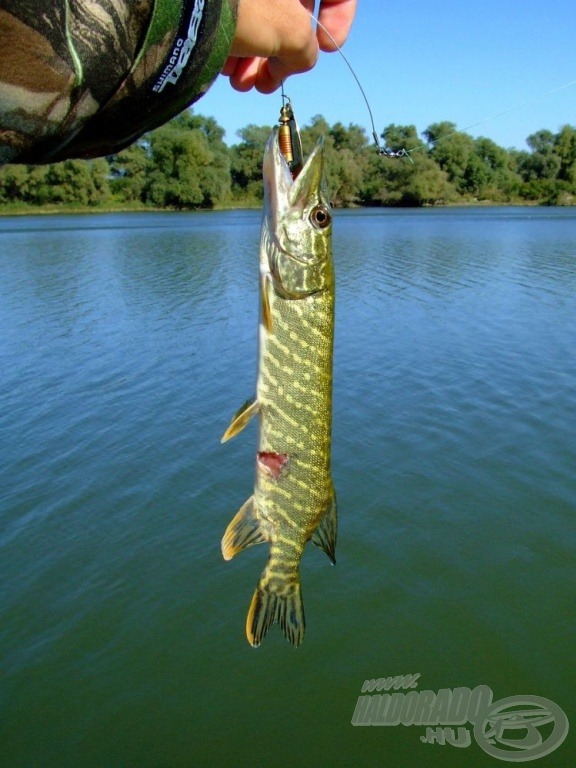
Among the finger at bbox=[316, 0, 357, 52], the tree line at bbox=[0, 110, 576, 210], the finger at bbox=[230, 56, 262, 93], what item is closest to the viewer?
the finger at bbox=[316, 0, 357, 52]

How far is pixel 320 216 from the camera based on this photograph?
275cm

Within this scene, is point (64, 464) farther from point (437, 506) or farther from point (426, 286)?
point (426, 286)

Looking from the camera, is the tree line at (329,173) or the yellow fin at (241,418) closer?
the yellow fin at (241,418)

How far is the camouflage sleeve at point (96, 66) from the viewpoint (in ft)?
3.43

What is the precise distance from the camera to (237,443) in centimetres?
966

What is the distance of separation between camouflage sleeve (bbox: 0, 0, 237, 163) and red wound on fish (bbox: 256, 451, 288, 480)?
6.05 ft

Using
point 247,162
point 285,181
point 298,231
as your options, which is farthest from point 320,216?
point 247,162

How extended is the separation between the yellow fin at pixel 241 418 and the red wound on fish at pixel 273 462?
0.21 m

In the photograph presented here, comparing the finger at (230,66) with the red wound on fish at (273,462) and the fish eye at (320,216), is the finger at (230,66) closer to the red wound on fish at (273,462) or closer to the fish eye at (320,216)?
the fish eye at (320,216)

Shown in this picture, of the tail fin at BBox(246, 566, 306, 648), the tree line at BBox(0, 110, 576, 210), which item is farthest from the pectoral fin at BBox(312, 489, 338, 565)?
the tree line at BBox(0, 110, 576, 210)

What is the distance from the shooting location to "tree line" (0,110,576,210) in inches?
2731

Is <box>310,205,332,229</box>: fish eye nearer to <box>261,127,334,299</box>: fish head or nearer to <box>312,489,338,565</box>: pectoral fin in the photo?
<box>261,127,334,299</box>: fish head

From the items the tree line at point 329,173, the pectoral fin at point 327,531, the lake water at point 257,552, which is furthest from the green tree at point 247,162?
the pectoral fin at point 327,531

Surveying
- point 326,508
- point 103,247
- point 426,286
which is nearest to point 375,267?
point 426,286
